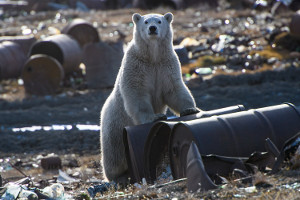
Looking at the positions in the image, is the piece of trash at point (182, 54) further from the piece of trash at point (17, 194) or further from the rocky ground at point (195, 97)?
the piece of trash at point (17, 194)

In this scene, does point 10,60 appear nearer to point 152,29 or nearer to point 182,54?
point 182,54

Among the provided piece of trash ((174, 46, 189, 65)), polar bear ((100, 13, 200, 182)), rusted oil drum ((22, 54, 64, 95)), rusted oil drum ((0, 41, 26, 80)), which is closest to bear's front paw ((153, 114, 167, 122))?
polar bear ((100, 13, 200, 182))

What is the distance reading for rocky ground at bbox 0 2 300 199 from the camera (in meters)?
4.57

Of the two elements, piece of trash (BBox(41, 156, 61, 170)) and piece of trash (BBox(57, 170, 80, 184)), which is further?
piece of trash (BBox(41, 156, 61, 170))

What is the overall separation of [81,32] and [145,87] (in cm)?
1223

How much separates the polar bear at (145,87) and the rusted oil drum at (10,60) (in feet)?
33.3

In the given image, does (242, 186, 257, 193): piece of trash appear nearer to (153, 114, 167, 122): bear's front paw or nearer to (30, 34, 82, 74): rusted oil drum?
(153, 114, 167, 122): bear's front paw

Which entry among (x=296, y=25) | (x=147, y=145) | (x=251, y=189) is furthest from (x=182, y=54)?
(x=251, y=189)

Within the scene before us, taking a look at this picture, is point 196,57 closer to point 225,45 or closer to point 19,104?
point 225,45

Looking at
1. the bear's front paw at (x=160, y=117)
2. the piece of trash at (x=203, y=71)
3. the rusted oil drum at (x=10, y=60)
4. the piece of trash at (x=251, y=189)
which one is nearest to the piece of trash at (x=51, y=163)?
the bear's front paw at (x=160, y=117)

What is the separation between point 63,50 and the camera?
15133 mm

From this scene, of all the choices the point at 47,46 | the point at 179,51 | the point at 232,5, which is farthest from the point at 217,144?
the point at 232,5

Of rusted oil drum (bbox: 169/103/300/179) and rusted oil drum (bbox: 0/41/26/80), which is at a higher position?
rusted oil drum (bbox: 169/103/300/179)

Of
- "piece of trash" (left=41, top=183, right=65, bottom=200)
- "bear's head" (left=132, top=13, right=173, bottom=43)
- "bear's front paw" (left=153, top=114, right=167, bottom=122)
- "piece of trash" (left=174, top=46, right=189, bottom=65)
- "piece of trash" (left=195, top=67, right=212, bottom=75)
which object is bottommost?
"piece of trash" (left=195, top=67, right=212, bottom=75)
